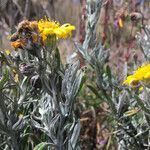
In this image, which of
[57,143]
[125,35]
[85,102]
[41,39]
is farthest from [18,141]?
[125,35]

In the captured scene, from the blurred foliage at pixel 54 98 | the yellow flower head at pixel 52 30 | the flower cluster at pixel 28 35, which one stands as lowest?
the blurred foliage at pixel 54 98

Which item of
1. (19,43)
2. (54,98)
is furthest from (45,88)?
(19,43)

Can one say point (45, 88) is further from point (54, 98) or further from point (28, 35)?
point (28, 35)

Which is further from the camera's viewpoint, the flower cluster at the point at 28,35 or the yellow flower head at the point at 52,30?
the yellow flower head at the point at 52,30

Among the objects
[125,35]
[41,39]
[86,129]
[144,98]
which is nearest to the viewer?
[41,39]

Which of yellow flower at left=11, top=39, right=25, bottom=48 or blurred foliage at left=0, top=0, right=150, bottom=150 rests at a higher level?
yellow flower at left=11, top=39, right=25, bottom=48

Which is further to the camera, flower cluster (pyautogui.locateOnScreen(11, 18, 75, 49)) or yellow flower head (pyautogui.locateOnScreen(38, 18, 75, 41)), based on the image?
yellow flower head (pyautogui.locateOnScreen(38, 18, 75, 41))

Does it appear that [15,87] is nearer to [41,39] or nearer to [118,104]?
[41,39]

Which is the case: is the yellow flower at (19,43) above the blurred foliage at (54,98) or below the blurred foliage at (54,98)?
above

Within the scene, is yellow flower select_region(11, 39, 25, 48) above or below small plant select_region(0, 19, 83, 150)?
above

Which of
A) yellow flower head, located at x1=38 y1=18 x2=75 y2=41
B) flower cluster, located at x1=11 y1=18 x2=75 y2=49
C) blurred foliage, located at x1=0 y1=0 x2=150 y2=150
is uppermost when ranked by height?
flower cluster, located at x1=11 y1=18 x2=75 y2=49

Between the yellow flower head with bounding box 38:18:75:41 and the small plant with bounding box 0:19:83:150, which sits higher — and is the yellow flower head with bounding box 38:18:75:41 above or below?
above
